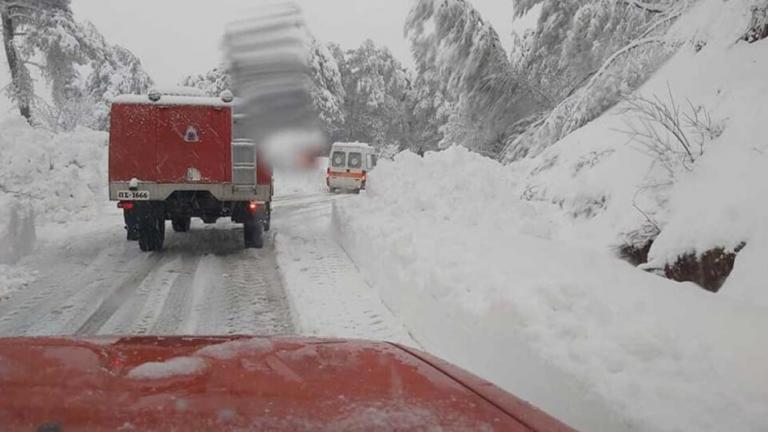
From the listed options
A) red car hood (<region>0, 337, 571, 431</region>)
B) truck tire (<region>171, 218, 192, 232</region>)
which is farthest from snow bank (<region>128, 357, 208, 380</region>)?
truck tire (<region>171, 218, 192, 232</region>)

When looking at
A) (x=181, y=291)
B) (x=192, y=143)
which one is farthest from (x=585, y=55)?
(x=181, y=291)

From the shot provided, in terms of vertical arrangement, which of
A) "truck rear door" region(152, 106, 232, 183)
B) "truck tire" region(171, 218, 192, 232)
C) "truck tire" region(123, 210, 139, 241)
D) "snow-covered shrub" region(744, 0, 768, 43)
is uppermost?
"snow-covered shrub" region(744, 0, 768, 43)

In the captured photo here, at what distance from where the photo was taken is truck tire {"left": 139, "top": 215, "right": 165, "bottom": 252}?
9.63m

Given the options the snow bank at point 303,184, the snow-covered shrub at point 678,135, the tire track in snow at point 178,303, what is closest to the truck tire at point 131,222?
the tire track in snow at point 178,303

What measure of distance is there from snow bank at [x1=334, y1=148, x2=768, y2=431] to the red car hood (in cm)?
105

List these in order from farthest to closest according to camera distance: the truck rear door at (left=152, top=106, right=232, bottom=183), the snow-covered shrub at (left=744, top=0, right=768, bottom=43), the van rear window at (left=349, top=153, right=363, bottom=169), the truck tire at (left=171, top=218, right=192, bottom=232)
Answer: the van rear window at (left=349, top=153, right=363, bottom=169)
the truck tire at (left=171, top=218, right=192, bottom=232)
the truck rear door at (left=152, top=106, right=232, bottom=183)
the snow-covered shrub at (left=744, top=0, right=768, bottom=43)

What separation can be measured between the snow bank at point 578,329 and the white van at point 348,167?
19.5 meters

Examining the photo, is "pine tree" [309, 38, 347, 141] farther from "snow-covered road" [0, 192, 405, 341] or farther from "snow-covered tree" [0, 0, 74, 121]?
"snow-covered road" [0, 192, 405, 341]

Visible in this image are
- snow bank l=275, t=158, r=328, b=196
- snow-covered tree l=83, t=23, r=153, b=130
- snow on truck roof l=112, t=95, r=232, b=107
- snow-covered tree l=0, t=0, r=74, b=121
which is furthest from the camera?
snow-covered tree l=83, t=23, r=153, b=130

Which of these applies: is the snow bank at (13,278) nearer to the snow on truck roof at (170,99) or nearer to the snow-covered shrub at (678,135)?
the snow on truck roof at (170,99)

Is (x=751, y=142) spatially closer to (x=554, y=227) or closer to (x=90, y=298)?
(x=554, y=227)

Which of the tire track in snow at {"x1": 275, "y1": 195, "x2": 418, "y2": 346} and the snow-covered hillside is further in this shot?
the tire track in snow at {"x1": 275, "y1": 195, "x2": 418, "y2": 346}

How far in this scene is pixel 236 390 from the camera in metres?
1.86

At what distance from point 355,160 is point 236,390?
26033 mm
